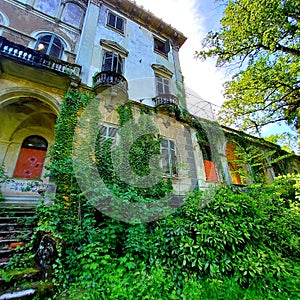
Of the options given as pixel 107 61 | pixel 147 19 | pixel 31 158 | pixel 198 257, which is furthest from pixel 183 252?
pixel 147 19

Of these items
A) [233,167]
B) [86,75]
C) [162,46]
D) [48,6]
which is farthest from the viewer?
[162,46]

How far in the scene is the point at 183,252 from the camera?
10.2ft

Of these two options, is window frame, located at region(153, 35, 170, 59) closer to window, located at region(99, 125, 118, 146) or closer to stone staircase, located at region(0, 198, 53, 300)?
window, located at region(99, 125, 118, 146)

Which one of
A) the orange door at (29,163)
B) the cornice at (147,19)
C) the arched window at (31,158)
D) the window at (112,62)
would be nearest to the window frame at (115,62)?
the window at (112,62)

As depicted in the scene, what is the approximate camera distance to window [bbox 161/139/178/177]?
25.1 feet

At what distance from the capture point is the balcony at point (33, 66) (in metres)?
5.71

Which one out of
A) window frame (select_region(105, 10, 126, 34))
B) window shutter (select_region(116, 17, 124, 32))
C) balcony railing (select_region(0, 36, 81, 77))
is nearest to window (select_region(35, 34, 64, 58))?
balcony railing (select_region(0, 36, 81, 77))

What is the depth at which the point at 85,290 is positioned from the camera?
2443 mm

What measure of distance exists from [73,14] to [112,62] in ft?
14.0

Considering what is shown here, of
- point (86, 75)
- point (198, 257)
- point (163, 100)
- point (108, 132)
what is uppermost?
point (86, 75)

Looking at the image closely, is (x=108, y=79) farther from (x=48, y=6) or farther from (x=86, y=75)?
(x=48, y=6)

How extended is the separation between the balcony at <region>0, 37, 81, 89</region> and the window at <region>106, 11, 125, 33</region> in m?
5.52

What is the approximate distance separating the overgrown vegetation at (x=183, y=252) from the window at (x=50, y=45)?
655 centimetres

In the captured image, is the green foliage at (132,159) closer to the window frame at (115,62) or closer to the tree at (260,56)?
the window frame at (115,62)
